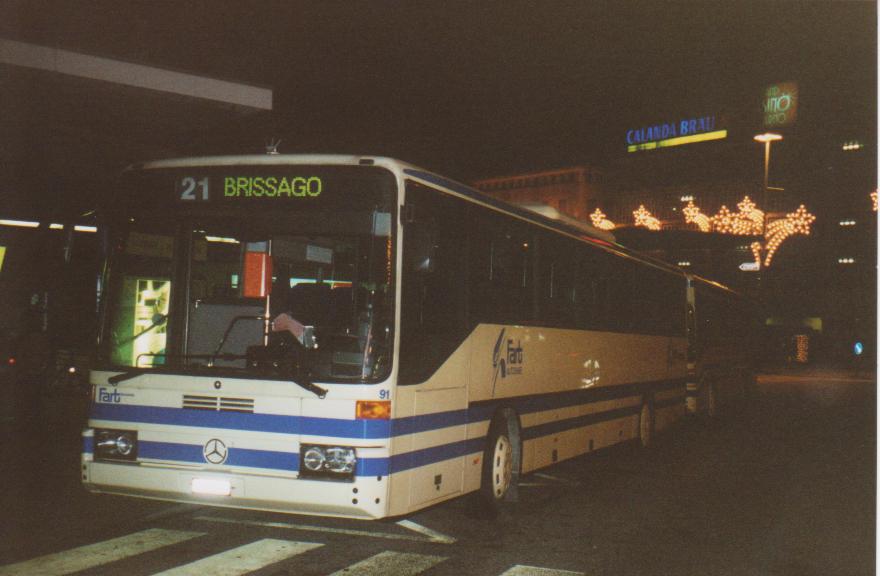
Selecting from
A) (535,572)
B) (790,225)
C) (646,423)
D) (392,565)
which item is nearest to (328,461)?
(392,565)

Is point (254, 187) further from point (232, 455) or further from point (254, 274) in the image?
point (232, 455)

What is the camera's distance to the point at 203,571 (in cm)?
635

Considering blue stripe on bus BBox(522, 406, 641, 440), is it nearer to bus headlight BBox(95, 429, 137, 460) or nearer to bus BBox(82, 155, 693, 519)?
bus BBox(82, 155, 693, 519)

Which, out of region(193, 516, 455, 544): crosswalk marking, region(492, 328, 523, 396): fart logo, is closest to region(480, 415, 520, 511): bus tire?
region(492, 328, 523, 396): fart logo

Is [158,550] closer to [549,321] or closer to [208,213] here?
[208,213]

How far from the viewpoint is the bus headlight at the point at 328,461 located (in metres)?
6.54

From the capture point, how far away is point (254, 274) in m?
7.15

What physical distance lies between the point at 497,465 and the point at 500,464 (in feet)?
0.26

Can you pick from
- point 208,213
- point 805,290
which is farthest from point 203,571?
point 805,290

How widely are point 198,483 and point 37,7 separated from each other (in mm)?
8873

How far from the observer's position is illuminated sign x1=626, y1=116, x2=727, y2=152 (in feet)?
165

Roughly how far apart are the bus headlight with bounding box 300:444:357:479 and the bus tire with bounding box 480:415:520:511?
223cm

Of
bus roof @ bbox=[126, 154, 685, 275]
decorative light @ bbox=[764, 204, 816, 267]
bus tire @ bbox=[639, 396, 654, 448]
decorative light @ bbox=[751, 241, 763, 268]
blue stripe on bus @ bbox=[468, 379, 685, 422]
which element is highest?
decorative light @ bbox=[764, 204, 816, 267]

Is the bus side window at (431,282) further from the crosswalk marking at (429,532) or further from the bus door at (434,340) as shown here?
the crosswalk marking at (429,532)
